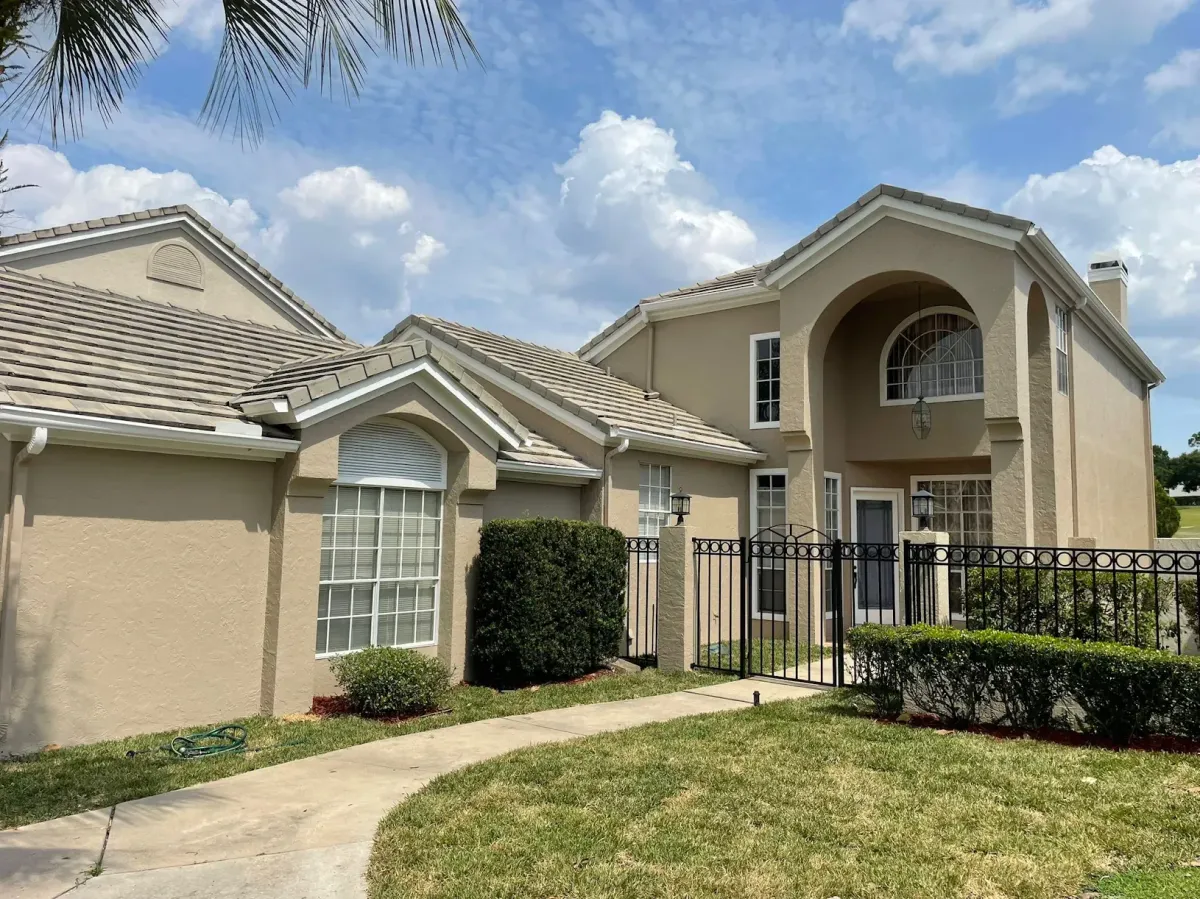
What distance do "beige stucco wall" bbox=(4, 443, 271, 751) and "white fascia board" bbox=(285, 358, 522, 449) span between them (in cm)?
87

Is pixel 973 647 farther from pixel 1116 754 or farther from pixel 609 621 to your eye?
pixel 609 621

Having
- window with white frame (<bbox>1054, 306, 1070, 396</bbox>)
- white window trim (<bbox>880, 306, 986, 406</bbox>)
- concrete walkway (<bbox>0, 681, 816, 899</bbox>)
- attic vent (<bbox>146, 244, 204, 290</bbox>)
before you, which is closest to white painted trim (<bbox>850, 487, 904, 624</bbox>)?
white window trim (<bbox>880, 306, 986, 406</bbox>)

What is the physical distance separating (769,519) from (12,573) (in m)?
12.4

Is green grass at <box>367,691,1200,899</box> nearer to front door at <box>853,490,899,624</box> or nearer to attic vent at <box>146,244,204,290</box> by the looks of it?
front door at <box>853,490,899,624</box>

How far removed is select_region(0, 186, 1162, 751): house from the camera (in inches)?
300

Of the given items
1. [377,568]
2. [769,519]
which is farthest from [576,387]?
[377,568]

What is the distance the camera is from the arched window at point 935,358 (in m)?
15.5

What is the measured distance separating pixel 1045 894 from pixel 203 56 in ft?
21.5

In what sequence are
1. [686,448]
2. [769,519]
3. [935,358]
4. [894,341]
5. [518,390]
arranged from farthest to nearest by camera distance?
[894,341] < [769,519] < [935,358] < [686,448] < [518,390]

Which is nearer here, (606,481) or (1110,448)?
(606,481)

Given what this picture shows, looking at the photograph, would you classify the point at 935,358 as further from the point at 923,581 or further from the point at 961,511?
the point at 923,581

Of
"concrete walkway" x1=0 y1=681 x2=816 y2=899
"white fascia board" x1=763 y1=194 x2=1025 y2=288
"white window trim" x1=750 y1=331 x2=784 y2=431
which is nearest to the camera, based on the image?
"concrete walkway" x1=0 y1=681 x2=816 y2=899

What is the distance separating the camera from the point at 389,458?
10.1m

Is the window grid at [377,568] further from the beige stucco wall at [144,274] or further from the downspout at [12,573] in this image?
the beige stucco wall at [144,274]
